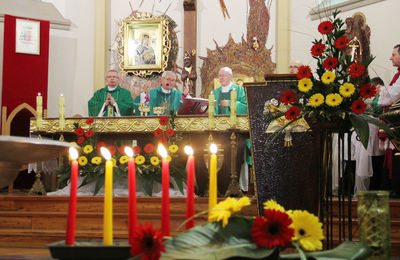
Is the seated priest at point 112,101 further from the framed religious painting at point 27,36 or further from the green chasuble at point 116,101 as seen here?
the framed religious painting at point 27,36

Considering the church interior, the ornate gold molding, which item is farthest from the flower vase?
the ornate gold molding

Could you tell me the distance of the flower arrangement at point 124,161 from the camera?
517cm

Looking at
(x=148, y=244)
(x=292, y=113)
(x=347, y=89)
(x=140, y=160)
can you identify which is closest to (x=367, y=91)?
(x=347, y=89)

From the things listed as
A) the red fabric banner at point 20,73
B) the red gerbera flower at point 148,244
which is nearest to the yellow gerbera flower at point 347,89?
the red gerbera flower at point 148,244

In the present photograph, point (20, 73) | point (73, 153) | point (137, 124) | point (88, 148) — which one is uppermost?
point (20, 73)

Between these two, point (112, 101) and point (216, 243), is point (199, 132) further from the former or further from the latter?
point (216, 243)

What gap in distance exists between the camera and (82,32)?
866cm

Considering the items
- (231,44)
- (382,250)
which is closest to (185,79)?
(231,44)

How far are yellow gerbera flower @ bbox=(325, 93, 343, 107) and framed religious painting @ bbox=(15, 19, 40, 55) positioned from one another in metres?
6.24

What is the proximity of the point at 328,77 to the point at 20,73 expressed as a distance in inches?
242

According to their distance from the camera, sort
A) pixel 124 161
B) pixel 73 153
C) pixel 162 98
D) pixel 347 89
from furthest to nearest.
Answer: pixel 162 98
pixel 124 161
pixel 347 89
pixel 73 153

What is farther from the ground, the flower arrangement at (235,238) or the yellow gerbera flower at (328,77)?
the yellow gerbera flower at (328,77)

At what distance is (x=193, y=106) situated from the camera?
→ 17.8 feet

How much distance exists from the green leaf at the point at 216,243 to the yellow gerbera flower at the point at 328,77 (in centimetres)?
152
